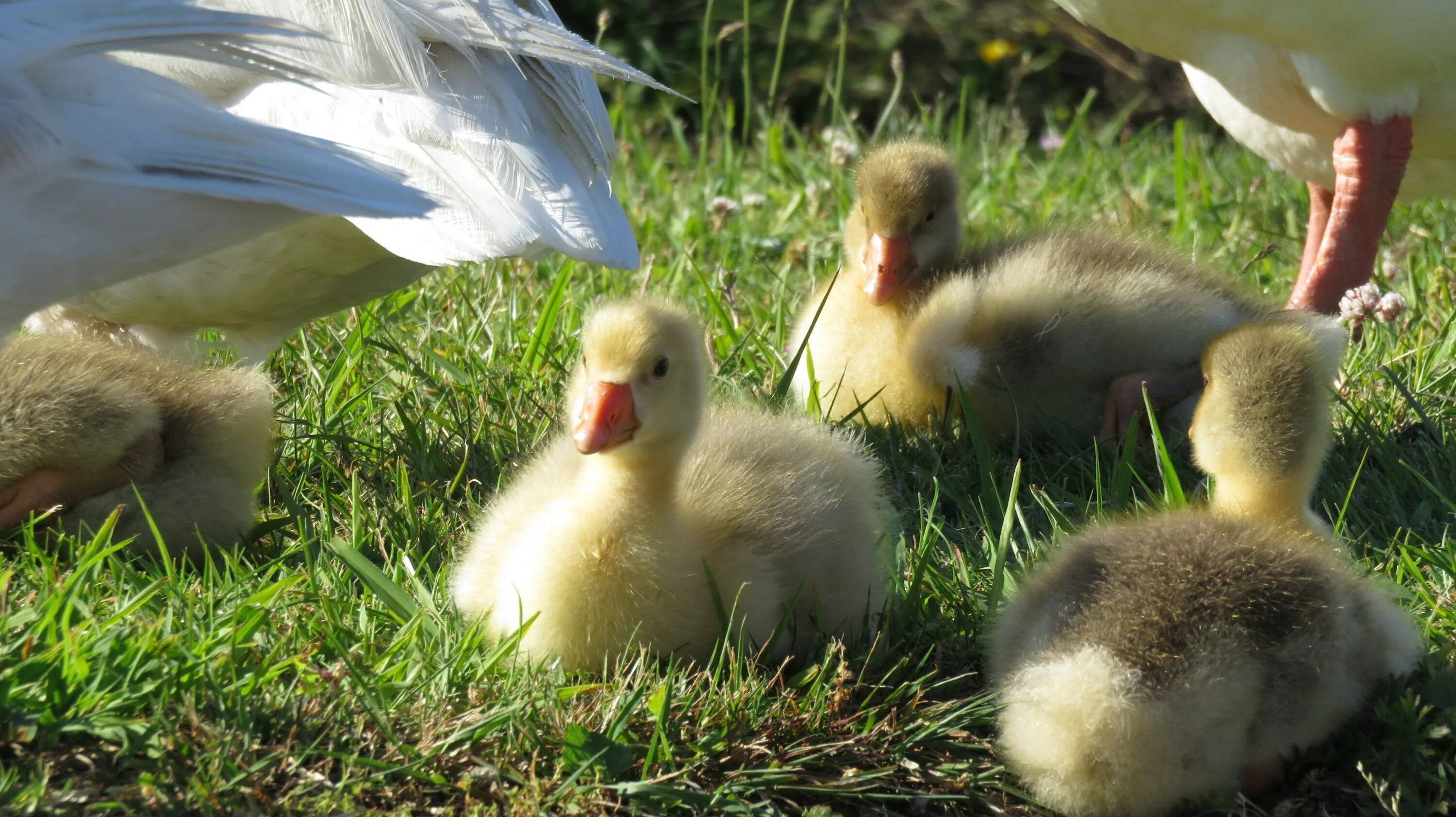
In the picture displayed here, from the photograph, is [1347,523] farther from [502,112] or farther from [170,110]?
[170,110]

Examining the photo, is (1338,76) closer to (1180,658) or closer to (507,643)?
(1180,658)

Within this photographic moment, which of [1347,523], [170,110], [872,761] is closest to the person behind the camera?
[872,761]

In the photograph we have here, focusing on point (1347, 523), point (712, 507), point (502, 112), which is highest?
point (502, 112)

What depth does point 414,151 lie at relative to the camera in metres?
2.81

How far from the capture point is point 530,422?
339 cm

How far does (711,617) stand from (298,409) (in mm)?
1406

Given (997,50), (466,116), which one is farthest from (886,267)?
(997,50)

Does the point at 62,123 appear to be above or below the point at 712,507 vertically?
above

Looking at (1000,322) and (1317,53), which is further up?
(1317,53)

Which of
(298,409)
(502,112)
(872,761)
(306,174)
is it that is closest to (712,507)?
(872,761)

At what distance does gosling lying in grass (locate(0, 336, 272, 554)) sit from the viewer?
2.70 meters

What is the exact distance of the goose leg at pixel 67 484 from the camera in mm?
2717

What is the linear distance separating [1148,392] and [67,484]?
2.10m

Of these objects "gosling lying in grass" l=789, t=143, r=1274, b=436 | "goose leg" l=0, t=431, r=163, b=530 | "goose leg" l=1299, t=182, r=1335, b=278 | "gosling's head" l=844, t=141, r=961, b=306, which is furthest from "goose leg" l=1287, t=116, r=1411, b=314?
"goose leg" l=0, t=431, r=163, b=530
